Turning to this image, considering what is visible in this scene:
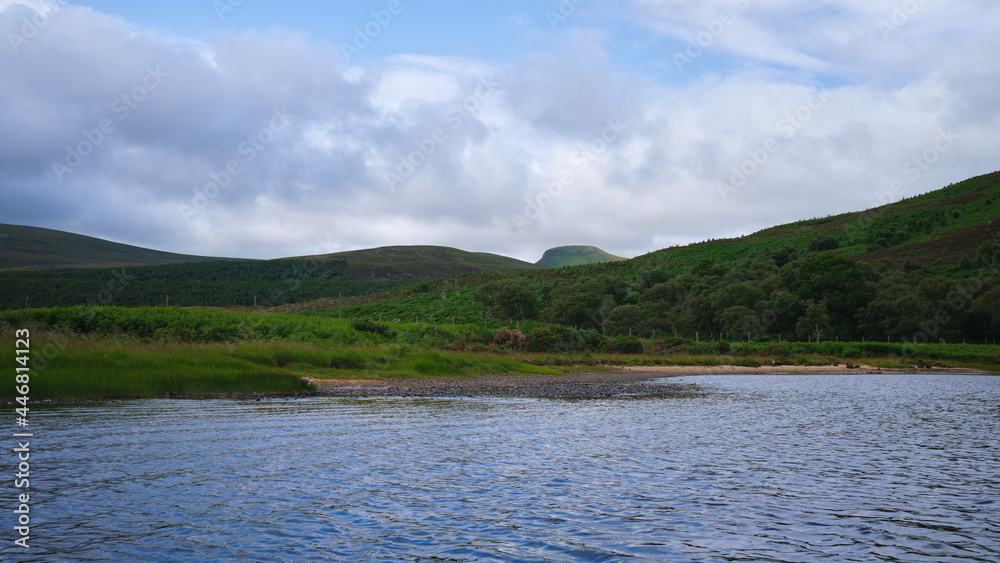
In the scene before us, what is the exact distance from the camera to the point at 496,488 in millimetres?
11867

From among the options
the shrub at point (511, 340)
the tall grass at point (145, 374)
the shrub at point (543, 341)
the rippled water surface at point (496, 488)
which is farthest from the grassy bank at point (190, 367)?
the shrub at point (543, 341)

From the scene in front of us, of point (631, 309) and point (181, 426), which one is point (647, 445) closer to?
point (181, 426)

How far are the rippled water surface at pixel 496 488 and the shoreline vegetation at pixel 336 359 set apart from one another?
4.74m

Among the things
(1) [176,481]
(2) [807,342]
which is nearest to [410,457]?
(1) [176,481]

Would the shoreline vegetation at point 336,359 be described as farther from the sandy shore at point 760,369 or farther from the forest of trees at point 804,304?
the forest of trees at point 804,304

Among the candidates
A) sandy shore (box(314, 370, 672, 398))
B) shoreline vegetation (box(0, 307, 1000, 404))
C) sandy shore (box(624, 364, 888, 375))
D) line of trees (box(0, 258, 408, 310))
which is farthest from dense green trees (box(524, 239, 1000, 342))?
line of trees (box(0, 258, 408, 310))

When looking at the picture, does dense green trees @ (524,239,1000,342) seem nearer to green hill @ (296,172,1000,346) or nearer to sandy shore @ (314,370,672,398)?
green hill @ (296,172,1000,346)

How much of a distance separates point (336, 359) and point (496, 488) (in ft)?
93.3

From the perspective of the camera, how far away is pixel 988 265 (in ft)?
299

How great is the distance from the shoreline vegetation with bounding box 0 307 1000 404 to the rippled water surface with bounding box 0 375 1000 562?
4.74 meters

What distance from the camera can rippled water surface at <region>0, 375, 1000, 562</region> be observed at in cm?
851

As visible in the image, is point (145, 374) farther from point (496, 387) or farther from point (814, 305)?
point (814, 305)

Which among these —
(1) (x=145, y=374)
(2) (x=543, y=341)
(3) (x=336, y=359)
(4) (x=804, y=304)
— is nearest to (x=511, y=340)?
(2) (x=543, y=341)

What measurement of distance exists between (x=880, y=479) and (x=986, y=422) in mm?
13165
